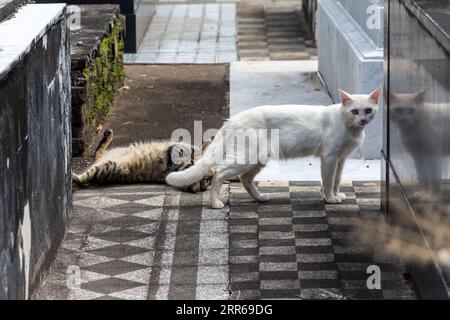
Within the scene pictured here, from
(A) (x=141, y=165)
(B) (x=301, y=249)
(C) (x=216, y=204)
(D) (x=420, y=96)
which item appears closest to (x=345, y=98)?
(C) (x=216, y=204)

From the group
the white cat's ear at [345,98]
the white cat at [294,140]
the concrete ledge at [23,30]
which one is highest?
the concrete ledge at [23,30]

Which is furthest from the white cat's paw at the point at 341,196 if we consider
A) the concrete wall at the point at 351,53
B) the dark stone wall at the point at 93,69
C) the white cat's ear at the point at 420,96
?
the dark stone wall at the point at 93,69

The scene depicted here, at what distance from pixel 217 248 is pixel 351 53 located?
3.74m

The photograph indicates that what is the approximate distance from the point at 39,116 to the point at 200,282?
134cm

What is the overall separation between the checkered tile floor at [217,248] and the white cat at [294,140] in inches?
9.9

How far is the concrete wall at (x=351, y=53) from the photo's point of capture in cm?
957

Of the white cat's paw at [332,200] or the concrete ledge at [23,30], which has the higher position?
the concrete ledge at [23,30]

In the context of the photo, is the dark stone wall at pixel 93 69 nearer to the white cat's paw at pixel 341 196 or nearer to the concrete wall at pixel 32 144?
the concrete wall at pixel 32 144

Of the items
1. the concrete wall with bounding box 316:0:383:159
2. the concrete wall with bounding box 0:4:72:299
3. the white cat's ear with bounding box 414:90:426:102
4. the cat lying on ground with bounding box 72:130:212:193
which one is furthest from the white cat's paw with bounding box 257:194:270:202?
the white cat's ear with bounding box 414:90:426:102

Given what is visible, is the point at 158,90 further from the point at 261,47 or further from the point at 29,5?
the point at 29,5

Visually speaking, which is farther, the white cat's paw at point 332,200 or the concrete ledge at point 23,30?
the white cat's paw at point 332,200

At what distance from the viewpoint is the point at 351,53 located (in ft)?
33.8
